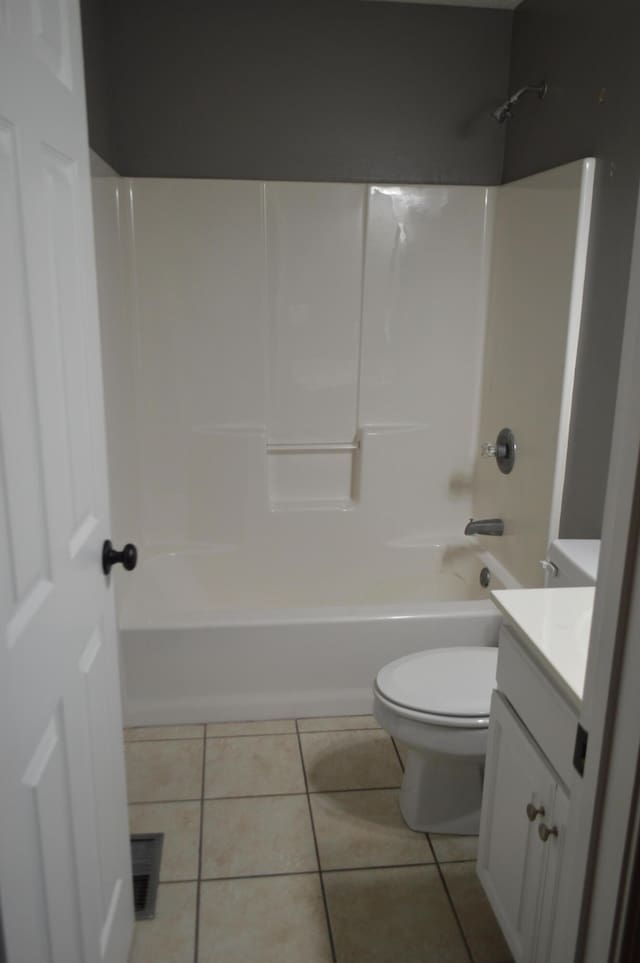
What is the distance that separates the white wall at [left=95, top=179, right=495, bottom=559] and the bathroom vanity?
1603 mm

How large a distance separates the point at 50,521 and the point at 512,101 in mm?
2232

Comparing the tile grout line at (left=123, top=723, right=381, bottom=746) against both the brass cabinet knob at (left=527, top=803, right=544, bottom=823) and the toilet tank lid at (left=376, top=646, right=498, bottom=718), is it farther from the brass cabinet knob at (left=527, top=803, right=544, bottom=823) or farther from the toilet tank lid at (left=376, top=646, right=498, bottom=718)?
the brass cabinet knob at (left=527, top=803, right=544, bottom=823)

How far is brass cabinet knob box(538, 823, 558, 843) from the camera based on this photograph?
3.75 ft

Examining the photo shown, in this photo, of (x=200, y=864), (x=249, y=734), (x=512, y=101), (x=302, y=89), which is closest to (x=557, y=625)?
(x=200, y=864)

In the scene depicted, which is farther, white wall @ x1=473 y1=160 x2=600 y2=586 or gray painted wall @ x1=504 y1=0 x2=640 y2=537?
white wall @ x1=473 y1=160 x2=600 y2=586

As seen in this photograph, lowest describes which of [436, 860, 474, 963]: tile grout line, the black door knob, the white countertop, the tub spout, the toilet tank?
[436, 860, 474, 963]: tile grout line

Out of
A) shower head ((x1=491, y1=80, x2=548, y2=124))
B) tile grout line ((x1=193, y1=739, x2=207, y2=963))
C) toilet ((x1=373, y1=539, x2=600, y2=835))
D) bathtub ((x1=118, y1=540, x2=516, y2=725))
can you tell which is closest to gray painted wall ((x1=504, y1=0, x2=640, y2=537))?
shower head ((x1=491, y1=80, x2=548, y2=124))

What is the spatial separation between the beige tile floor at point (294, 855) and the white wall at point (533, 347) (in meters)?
0.92

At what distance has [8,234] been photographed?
870 mm

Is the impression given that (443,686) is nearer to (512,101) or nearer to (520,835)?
(520,835)

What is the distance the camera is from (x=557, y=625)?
1302 mm

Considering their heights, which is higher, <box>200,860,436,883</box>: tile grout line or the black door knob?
the black door knob

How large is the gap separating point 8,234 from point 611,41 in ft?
6.19

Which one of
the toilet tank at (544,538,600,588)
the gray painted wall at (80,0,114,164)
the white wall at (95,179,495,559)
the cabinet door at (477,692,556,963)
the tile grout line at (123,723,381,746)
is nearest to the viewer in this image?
the cabinet door at (477,692,556,963)
